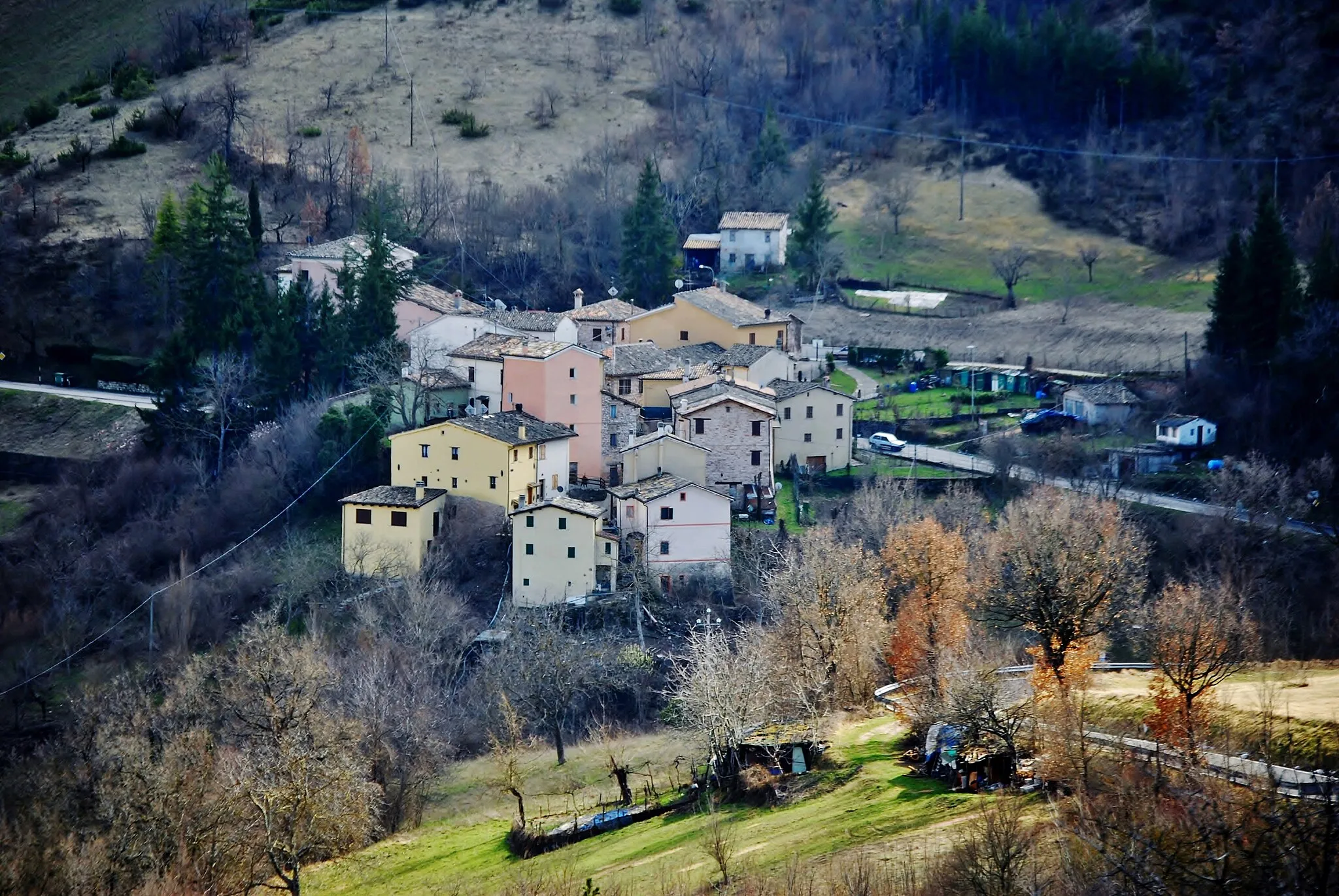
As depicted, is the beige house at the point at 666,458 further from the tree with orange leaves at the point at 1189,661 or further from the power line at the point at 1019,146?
the power line at the point at 1019,146

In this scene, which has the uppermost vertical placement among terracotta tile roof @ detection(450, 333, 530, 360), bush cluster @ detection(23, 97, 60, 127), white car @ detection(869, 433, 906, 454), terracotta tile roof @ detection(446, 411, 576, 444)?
bush cluster @ detection(23, 97, 60, 127)

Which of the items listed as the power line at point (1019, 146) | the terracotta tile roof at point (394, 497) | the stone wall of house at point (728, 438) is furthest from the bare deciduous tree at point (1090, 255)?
the terracotta tile roof at point (394, 497)

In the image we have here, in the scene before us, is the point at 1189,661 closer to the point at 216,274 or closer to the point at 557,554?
the point at 557,554

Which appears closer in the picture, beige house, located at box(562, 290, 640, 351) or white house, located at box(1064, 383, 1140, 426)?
white house, located at box(1064, 383, 1140, 426)

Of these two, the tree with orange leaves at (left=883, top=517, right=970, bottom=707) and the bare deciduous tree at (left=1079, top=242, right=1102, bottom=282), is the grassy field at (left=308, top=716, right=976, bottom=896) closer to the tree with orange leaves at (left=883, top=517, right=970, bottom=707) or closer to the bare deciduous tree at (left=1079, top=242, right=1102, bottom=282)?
the tree with orange leaves at (left=883, top=517, right=970, bottom=707)

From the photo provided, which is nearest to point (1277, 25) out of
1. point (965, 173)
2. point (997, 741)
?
point (965, 173)

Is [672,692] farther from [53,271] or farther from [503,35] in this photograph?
[503,35]

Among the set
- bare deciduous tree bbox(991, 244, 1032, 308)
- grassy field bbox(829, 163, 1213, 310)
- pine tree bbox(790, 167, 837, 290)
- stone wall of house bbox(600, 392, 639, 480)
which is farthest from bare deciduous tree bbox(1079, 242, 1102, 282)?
stone wall of house bbox(600, 392, 639, 480)
